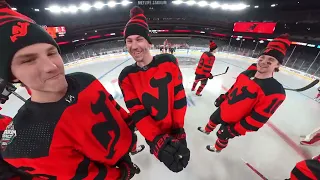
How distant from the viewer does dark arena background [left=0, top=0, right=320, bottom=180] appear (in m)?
2.64

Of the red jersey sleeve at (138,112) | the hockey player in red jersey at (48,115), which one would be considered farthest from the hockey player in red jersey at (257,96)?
the hockey player in red jersey at (48,115)

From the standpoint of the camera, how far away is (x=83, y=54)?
32.1 feet

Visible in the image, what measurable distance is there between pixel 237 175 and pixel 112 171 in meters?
2.05

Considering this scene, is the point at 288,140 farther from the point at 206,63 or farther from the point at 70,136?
the point at 70,136

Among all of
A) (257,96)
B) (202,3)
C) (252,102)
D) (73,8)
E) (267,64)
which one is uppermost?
(202,3)

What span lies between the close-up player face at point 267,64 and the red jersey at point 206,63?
2.39 metres

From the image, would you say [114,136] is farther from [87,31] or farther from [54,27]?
[87,31]

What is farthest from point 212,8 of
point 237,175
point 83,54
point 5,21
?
point 5,21

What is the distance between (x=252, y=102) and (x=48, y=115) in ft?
7.55

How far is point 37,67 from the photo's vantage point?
832mm

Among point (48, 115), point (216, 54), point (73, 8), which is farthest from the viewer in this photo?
point (73, 8)

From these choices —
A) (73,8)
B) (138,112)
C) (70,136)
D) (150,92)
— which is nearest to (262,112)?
(150,92)

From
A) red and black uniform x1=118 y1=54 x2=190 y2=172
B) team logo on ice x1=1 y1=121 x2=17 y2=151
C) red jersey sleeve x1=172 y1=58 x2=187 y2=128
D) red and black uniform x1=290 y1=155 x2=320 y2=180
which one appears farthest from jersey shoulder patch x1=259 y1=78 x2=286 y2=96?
team logo on ice x1=1 y1=121 x2=17 y2=151

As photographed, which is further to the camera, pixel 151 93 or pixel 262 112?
pixel 262 112
